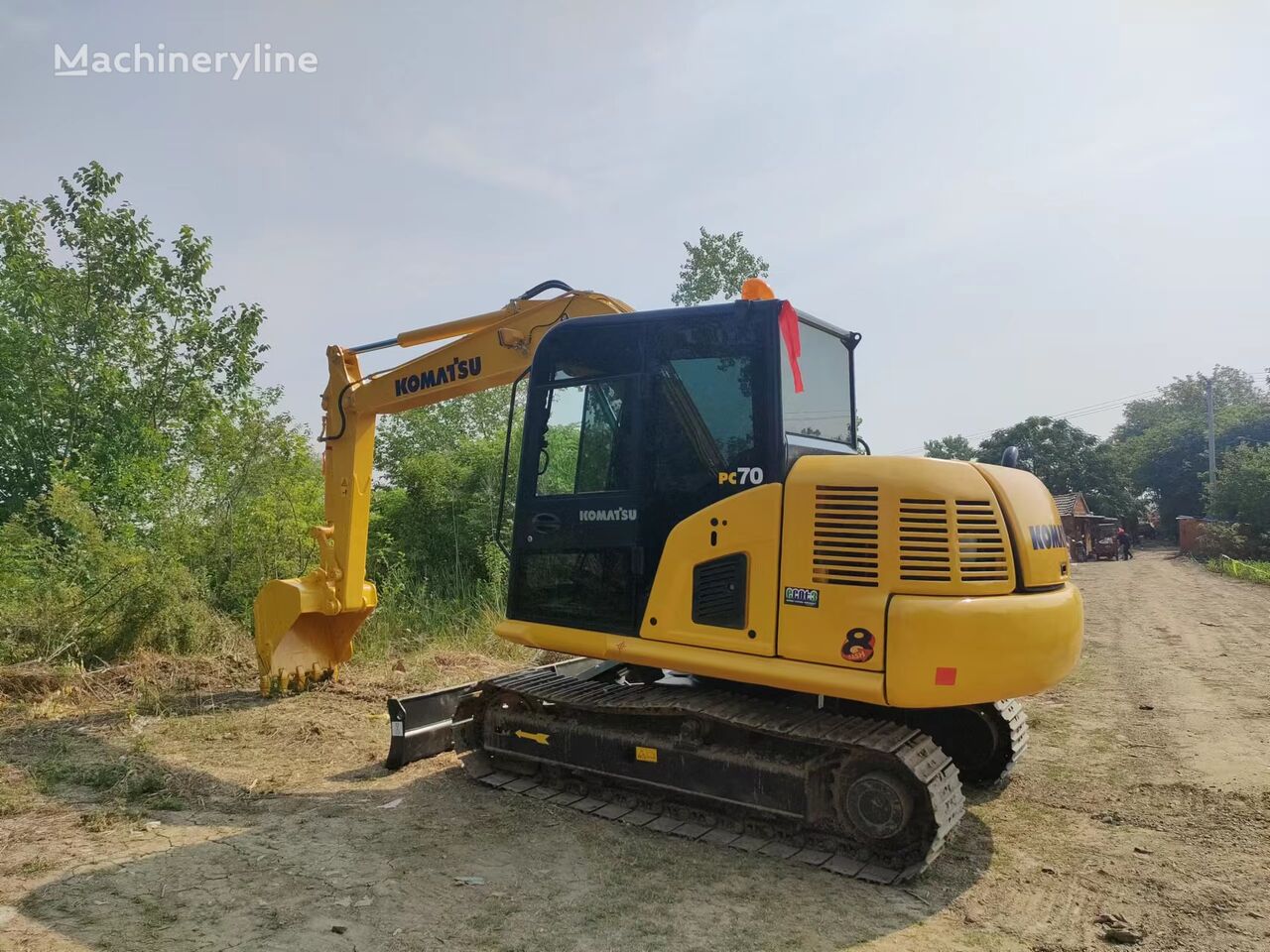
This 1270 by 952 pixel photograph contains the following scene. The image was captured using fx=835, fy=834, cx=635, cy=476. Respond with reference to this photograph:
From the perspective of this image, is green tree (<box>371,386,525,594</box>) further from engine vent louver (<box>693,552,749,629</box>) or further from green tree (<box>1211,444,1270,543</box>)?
green tree (<box>1211,444,1270,543</box>)

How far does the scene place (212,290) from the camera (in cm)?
1520

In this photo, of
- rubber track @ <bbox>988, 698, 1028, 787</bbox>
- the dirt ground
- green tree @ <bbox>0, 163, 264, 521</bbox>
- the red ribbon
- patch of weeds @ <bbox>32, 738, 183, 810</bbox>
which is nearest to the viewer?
the dirt ground

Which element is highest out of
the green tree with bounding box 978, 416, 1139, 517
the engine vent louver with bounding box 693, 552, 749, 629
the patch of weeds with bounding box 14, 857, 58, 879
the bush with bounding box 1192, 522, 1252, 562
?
the green tree with bounding box 978, 416, 1139, 517

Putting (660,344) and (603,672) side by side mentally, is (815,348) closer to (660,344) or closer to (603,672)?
(660,344)

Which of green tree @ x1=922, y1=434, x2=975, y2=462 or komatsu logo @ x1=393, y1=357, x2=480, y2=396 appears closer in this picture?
komatsu logo @ x1=393, y1=357, x2=480, y2=396

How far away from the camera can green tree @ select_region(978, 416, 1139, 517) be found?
52.6 metres

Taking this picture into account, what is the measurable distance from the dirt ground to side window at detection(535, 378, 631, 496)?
2001 millimetres

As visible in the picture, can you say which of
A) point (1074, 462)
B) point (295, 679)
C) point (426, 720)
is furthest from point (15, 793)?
point (1074, 462)

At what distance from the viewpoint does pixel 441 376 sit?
268 inches

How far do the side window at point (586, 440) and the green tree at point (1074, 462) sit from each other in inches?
2023

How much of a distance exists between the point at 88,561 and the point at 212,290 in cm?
685

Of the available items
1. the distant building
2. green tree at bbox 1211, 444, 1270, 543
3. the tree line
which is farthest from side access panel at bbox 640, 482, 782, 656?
the tree line

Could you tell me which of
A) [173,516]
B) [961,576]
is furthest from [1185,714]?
[173,516]

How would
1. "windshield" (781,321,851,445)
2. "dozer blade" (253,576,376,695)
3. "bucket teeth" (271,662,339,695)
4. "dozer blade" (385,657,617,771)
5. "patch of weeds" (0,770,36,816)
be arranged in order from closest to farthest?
1. "windshield" (781,321,851,445)
2. "patch of weeds" (0,770,36,816)
3. "dozer blade" (385,657,617,771)
4. "dozer blade" (253,576,376,695)
5. "bucket teeth" (271,662,339,695)
